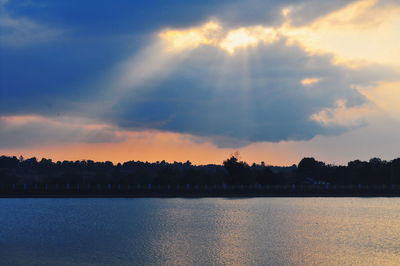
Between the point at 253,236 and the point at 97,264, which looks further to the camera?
the point at 253,236

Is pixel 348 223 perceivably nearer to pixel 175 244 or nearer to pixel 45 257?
pixel 175 244

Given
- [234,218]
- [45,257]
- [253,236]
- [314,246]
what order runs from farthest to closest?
[234,218] → [253,236] → [314,246] → [45,257]

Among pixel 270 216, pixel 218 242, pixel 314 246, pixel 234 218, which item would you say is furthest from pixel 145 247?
pixel 270 216

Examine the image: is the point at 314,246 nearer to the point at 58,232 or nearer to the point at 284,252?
the point at 284,252

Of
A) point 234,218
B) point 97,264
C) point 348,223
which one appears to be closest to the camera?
point 97,264

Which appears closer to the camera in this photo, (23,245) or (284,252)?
(284,252)

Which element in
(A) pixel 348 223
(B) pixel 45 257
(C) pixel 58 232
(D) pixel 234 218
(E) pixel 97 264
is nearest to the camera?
(E) pixel 97 264

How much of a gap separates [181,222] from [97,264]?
49.9 m

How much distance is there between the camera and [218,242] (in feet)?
249

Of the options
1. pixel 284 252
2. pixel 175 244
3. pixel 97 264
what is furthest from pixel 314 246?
pixel 97 264

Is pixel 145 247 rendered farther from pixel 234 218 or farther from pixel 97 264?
pixel 234 218

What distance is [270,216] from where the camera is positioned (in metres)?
121

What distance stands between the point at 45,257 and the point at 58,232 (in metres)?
30.4

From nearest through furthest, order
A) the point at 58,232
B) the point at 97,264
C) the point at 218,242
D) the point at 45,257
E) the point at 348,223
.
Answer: the point at 97,264 < the point at 45,257 < the point at 218,242 < the point at 58,232 < the point at 348,223
